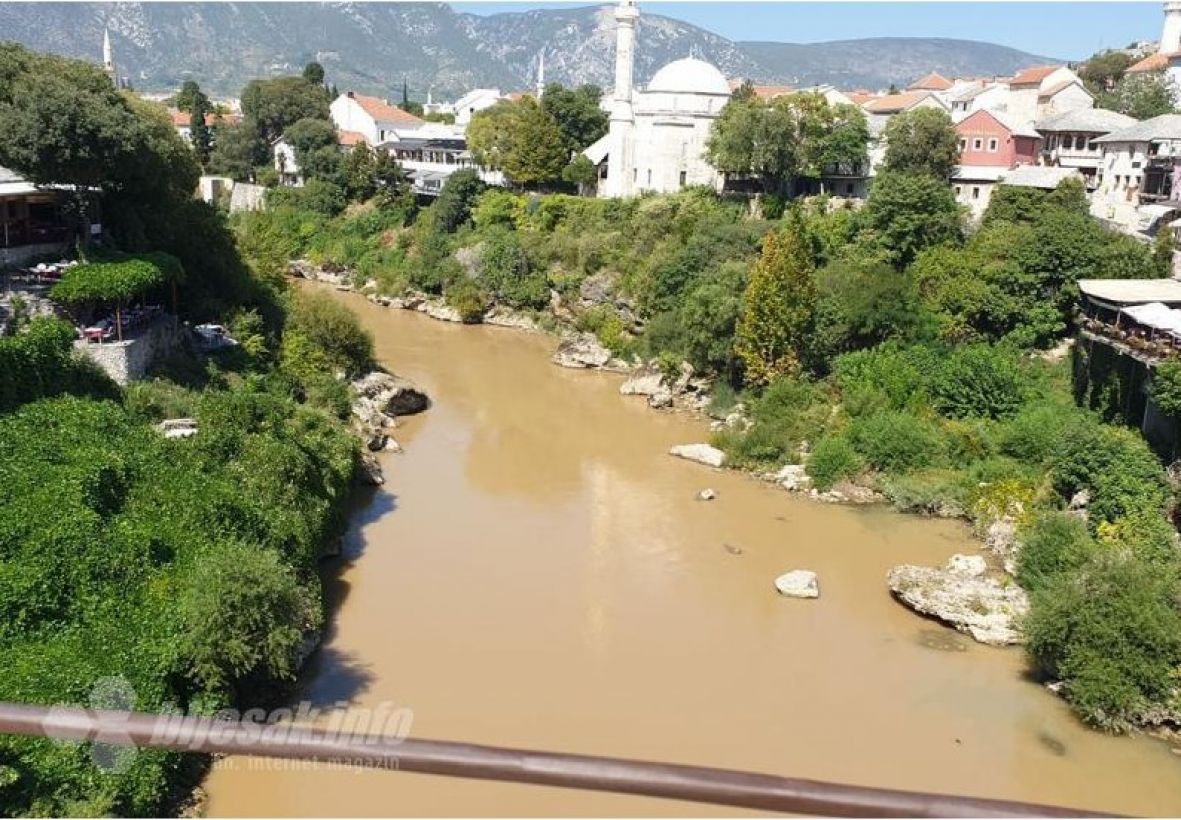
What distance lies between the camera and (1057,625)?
13.2 metres

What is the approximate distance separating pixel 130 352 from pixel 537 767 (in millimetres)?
18868

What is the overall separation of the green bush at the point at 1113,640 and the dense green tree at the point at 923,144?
66.0ft

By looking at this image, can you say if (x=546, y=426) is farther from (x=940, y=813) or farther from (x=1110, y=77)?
(x=1110, y=77)

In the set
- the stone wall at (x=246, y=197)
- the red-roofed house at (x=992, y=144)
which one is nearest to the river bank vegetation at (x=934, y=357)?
the red-roofed house at (x=992, y=144)

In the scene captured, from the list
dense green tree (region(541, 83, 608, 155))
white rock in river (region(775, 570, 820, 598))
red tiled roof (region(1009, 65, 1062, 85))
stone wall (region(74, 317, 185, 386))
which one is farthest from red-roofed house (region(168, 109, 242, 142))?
white rock in river (region(775, 570, 820, 598))

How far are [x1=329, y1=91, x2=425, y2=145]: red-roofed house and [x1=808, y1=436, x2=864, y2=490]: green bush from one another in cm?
4329

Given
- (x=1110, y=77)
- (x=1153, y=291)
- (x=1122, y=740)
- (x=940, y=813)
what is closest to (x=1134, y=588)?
(x=1122, y=740)

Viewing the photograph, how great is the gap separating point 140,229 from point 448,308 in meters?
15.7

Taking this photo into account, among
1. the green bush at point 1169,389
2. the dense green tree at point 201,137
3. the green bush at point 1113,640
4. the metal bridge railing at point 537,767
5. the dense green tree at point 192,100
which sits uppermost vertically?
the dense green tree at point 192,100

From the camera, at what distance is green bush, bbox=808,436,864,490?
67.3 feet

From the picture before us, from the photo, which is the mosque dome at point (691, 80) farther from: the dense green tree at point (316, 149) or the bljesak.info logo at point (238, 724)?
the bljesak.info logo at point (238, 724)

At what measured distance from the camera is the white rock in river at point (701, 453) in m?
22.2

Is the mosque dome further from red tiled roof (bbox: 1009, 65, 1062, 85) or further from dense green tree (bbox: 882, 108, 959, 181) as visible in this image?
red tiled roof (bbox: 1009, 65, 1062, 85)

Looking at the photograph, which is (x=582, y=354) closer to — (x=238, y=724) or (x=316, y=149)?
(x=316, y=149)
